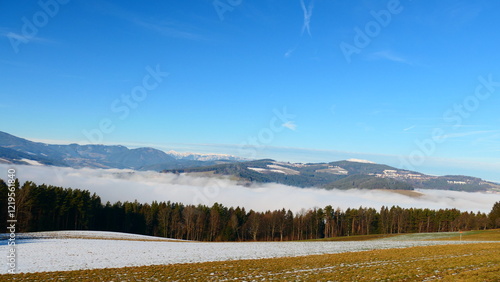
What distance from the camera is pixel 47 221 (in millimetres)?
72500

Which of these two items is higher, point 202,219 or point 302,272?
point 302,272

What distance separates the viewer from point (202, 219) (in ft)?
323

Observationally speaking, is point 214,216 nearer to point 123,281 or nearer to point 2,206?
point 2,206

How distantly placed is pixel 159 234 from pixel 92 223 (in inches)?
815

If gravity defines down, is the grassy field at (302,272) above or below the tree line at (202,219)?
above

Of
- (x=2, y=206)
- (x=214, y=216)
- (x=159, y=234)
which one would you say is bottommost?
(x=159, y=234)

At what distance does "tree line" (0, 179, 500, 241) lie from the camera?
71.4m

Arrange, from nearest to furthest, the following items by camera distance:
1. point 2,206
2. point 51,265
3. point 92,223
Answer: point 51,265
point 2,206
point 92,223

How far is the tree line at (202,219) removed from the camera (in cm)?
7144

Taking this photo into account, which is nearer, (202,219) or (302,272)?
(302,272)

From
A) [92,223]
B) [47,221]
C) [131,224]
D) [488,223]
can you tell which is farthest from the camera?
[488,223]

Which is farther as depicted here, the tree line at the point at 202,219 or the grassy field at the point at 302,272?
the tree line at the point at 202,219

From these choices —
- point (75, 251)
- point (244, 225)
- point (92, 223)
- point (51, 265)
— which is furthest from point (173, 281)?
point (244, 225)

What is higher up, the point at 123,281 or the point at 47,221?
the point at 123,281
